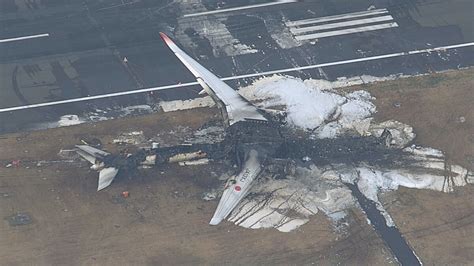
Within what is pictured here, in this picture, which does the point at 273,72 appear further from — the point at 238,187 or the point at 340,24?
the point at 238,187

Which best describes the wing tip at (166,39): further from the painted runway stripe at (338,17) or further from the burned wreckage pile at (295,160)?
the painted runway stripe at (338,17)

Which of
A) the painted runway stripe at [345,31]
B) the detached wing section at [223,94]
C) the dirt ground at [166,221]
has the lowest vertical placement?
the dirt ground at [166,221]

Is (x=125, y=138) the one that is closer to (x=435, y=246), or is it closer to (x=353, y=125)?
(x=353, y=125)

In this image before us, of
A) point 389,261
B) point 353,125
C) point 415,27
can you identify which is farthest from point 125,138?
point 415,27

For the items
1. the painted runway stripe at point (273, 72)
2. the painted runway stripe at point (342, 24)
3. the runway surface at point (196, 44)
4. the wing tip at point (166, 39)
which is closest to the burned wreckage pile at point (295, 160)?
the wing tip at point (166, 39)

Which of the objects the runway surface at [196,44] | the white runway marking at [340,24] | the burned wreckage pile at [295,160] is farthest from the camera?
the white runway marking at [340,24]

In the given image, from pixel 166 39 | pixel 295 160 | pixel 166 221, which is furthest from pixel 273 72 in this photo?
pixel 166 221

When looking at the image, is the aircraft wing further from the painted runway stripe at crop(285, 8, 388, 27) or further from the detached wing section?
the painted runway stripe at crop(285, 8, 388, 27)
